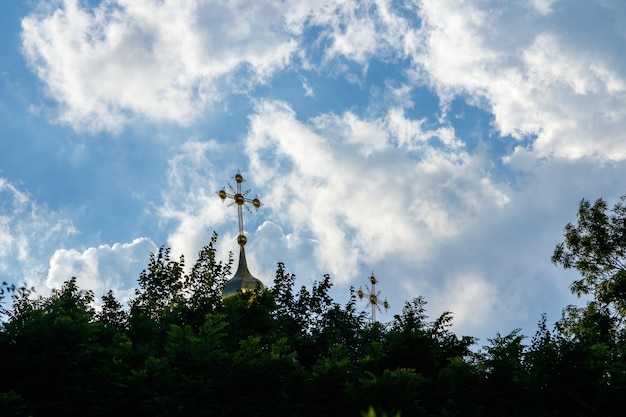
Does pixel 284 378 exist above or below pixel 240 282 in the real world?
below

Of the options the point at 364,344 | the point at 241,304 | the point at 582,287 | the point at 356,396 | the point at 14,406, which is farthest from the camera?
the point at 582,287

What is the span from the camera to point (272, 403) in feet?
52.7

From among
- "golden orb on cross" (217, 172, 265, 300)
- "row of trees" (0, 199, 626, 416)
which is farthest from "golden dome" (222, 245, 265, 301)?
"row of trees" (0, 199, 626, 416)

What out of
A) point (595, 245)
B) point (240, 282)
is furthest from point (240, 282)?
point (595, 245)

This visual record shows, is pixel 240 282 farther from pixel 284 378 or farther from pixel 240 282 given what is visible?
pixel 284 378

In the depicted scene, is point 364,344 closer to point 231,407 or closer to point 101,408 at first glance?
point 231,407

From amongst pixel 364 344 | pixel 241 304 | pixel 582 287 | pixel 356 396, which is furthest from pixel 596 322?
pixel 356 396

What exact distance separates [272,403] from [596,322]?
22.8 m

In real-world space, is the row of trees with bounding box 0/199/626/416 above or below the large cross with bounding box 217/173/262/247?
below

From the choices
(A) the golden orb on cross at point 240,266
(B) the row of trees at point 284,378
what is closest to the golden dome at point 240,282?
(A) the golden orb on cross at point 240,266

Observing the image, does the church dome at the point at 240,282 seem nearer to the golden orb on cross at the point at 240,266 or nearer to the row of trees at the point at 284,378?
the golden orb on cross at the point at 240,266

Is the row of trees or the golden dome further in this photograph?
the golden dome

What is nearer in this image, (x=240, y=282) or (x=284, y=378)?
(x=284, y=378)

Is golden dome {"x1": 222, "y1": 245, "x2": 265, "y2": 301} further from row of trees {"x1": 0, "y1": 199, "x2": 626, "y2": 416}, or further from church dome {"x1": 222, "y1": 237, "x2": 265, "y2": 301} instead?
row of trees {"x1": 0, "y1": 199, "x2": 626, "y2": 416}
